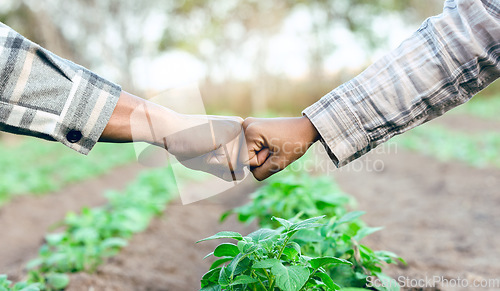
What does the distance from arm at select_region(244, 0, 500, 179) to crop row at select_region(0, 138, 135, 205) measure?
4.81 metres

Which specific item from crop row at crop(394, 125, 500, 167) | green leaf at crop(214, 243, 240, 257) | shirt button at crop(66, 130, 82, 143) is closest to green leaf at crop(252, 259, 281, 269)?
green leaf at crop(214, 243, 240, 257)

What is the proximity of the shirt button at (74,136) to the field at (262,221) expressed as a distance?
631 mm

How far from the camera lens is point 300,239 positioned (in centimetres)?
158

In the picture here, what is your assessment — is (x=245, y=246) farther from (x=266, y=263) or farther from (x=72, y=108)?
(x=72, y=108)

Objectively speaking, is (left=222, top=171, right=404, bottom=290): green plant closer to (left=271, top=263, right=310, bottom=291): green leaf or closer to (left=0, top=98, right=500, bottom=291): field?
(left=0, top=98, right=500, bottom=291): field

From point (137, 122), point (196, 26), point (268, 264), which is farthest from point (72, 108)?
point (196, 26)

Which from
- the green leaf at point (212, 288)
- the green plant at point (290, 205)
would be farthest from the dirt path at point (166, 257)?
the green leaf at point (212, 288)

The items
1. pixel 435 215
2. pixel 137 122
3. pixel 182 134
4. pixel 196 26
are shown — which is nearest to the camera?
pixel 137 122

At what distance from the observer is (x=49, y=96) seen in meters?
1.33

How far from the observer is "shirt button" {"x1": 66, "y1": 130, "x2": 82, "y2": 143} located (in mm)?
1384

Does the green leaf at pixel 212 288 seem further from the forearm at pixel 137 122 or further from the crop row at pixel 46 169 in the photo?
the crop row at pixel 46 169

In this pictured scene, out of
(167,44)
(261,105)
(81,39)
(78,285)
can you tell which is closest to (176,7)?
(167,44)

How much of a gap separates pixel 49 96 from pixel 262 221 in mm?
1395

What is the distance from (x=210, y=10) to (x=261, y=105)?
5493mm
